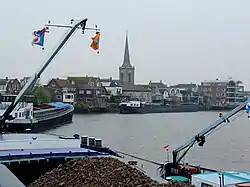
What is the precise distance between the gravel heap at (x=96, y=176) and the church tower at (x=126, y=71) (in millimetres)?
71829

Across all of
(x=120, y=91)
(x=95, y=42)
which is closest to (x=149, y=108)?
(x=120, y=91)

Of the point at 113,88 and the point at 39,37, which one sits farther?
the point at 113,88

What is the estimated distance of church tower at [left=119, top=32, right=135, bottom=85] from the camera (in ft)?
252

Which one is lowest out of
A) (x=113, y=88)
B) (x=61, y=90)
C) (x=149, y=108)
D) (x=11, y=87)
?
(x=149, y=108)

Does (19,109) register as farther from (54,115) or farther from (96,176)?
(96,176)

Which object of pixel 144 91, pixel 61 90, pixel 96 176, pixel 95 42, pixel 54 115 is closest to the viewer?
pixel 96 176

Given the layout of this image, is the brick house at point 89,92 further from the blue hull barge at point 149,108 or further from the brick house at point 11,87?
the brick house at point 11,87

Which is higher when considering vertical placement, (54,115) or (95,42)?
(95,42)

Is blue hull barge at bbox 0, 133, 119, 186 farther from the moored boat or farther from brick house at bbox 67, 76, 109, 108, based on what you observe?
brick house at bbox 67, 76, 109, 108

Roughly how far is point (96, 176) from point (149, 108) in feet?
152

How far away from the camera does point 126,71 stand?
77.2 meters

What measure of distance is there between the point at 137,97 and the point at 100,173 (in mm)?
60460

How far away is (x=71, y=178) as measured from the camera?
4.50 metres

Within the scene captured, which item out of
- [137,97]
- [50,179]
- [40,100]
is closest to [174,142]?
[50,179]
